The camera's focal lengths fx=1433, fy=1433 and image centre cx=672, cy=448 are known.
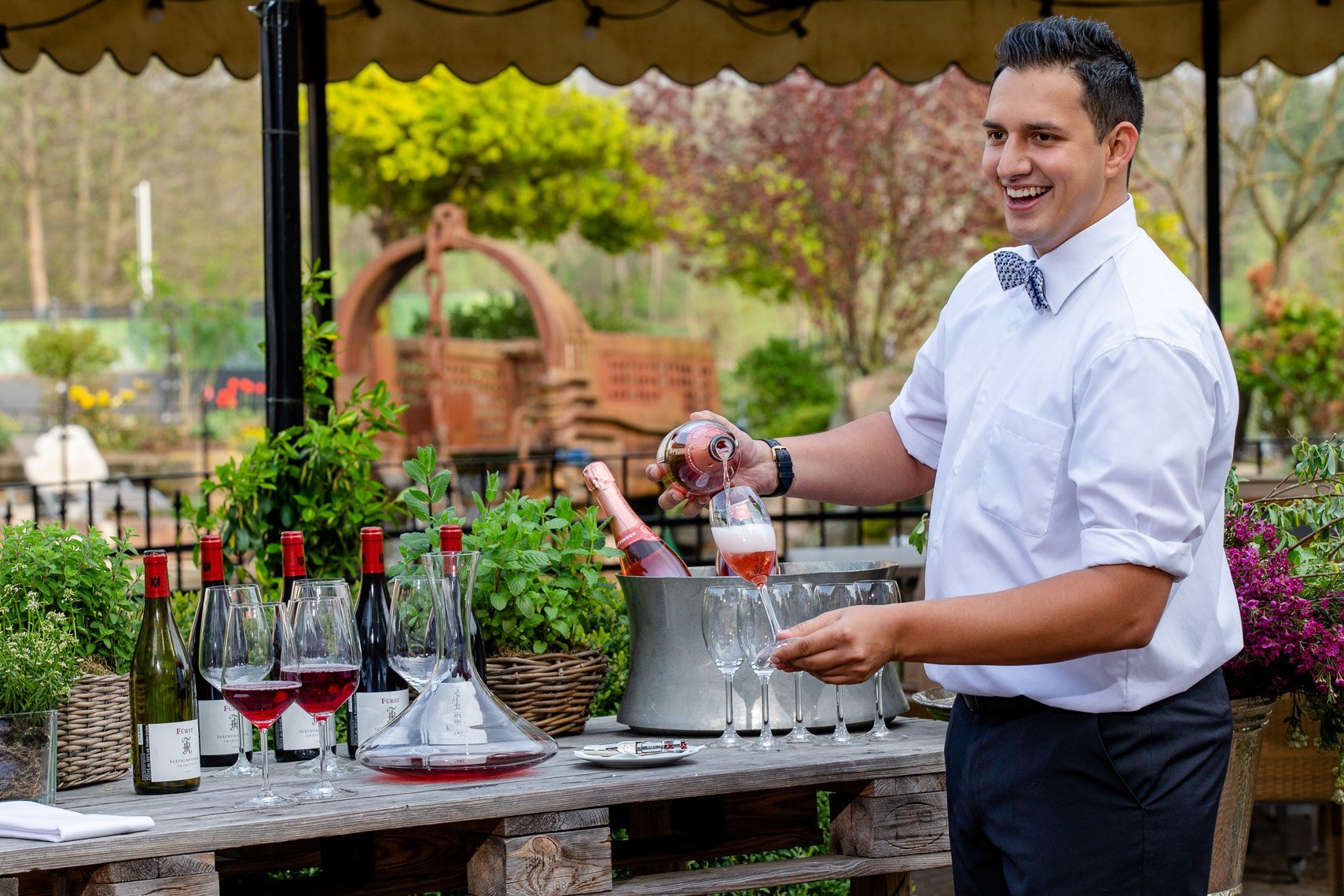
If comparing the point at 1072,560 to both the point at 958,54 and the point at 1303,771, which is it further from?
the point at 958,54

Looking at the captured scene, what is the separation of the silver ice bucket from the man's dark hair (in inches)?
31.7

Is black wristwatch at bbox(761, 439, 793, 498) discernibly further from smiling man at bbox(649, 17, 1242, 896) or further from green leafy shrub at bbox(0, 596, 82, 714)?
green leafy shrub at bbox(0, 596, 82, 714)

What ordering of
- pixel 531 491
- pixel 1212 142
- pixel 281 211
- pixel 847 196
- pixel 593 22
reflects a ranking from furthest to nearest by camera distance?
pixel 847 196 < pixel 531 491 < pixel 1212 142 < pixel 593 22 < pixel 281 211

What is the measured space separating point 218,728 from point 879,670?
0.98 m

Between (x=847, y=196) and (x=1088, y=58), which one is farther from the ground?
(x=847, y=196)

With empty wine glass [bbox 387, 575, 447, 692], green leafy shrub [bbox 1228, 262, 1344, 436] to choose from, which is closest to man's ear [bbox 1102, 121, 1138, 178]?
empty wine glass [bbox 387, 575, 447, 692]

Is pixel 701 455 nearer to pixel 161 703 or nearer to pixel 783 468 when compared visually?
pixel 783 468

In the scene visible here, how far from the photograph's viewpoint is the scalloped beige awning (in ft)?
14.2

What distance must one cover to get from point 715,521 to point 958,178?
13683mm

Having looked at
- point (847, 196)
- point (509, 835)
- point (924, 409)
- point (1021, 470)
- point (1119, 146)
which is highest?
point (847, 196)

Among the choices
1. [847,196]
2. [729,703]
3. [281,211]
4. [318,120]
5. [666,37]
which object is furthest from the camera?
[847,196]

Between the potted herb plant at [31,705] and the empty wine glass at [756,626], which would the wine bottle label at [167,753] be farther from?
the empty wine glass at [756,626]

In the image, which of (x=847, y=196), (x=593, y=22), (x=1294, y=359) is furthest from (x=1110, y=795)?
(x=847, y=196)

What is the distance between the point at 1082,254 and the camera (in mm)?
1738
